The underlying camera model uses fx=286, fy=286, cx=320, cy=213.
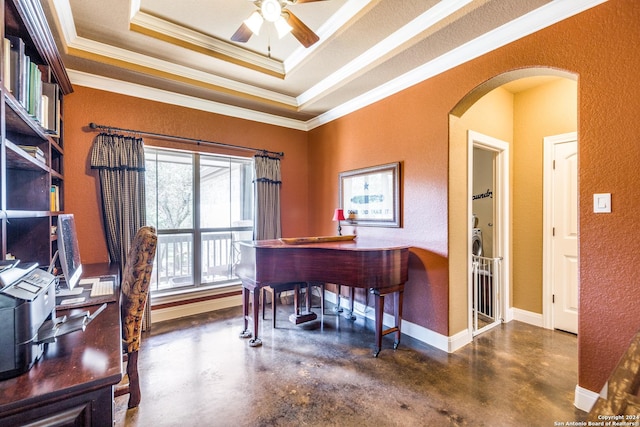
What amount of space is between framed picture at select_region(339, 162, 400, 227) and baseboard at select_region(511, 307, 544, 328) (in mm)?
1852

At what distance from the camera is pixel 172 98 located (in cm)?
341

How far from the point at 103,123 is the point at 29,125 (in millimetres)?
1453

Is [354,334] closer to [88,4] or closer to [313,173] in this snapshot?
[313,173]

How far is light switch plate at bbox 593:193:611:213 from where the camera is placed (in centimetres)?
174

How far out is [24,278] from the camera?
1036mm

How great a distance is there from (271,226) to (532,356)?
126 inches

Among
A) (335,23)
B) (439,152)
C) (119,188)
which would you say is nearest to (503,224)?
(439,152)

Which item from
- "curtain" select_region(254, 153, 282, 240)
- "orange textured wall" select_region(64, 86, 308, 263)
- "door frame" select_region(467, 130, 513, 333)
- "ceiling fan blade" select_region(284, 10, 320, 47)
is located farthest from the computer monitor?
"door frame" select_region(467, 130, 513, 333)

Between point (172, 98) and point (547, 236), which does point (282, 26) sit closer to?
point (172, 98)

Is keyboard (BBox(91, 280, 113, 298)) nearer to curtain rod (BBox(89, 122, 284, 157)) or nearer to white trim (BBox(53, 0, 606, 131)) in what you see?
curtain rod (BBox(89, 122, 284, 157))

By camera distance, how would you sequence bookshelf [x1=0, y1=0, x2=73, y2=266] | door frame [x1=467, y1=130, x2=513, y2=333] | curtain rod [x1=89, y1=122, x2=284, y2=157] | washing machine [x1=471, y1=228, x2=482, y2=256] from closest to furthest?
1. bookshelf [x1=0, y1=0, x2=73, y2=266]
2. curtain rod [x1=89, y1=122, x2=284, y2=157]
3. door frame [x1=467, y1=130, x2=513, y2=333]
4. washing machine [x1=471, y1=228, x2=482, y2=256]

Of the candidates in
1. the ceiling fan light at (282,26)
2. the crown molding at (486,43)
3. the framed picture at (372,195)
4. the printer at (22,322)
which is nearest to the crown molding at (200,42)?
the ceiling fan light at (282,26)

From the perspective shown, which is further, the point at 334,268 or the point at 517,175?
the point at 517,175

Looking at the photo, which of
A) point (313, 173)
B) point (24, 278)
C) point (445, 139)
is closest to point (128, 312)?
point (24, 278)
